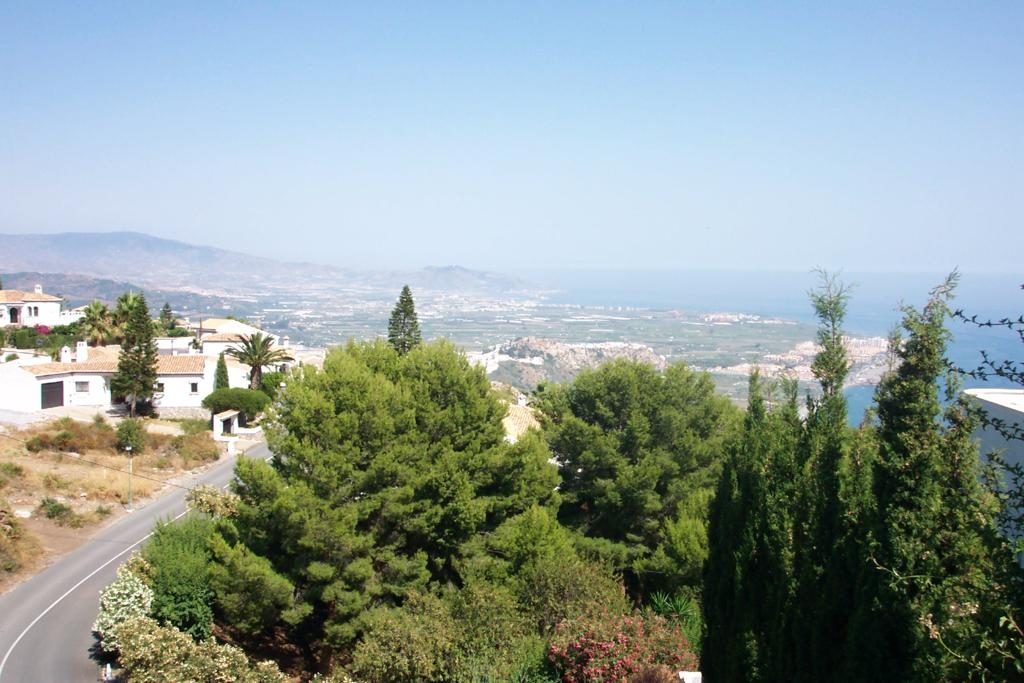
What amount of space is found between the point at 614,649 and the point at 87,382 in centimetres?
2973

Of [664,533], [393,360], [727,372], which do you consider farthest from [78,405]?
[727,372]

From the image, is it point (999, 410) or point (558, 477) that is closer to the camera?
point (999, 410)

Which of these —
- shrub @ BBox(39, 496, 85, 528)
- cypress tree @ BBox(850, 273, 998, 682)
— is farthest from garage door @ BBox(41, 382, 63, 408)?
cypress tree @ BBox(850, 273, 998, 682)

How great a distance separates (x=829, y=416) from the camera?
1223 centimetres

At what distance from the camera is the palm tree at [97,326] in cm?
4456

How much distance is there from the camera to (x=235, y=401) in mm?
35406

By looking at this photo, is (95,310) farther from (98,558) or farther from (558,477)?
(558,477)

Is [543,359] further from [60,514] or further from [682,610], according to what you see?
[682,610]

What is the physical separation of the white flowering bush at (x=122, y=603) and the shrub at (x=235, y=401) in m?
19.6

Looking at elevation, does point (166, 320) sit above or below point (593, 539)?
above

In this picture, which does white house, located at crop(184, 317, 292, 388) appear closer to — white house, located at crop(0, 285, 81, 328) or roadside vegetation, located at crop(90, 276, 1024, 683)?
white house, located at crop(0, 285, 81, 328)

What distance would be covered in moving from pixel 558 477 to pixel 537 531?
96.7 inches

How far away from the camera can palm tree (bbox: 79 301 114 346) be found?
4456 cm

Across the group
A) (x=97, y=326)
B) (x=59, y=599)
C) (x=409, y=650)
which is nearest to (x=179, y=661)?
(x=409, y=650)
